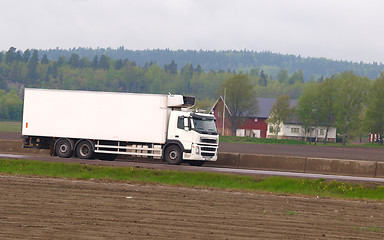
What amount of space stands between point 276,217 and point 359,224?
6.70 feet

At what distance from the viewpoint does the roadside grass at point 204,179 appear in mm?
23203

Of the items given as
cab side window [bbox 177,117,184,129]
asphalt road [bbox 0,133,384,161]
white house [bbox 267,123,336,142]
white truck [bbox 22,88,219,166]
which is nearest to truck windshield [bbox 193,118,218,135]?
white truck [bbox 22,88,219,166]

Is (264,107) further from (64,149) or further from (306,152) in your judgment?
(64,149)

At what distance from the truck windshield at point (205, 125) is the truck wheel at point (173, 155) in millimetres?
1416

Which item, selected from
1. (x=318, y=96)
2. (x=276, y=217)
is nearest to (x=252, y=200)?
(x=276, y=217)

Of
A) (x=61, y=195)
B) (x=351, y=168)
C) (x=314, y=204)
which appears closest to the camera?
(x=61, y=195)

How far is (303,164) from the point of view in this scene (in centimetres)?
3152

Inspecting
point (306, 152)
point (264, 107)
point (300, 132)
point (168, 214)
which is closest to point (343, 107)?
point (300, 132)

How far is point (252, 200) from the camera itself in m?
19.6

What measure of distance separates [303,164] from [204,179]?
8648mm

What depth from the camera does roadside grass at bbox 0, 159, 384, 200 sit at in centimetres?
2320

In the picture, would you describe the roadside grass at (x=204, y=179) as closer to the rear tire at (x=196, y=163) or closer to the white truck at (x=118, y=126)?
the white truck at (x=118, y=126)

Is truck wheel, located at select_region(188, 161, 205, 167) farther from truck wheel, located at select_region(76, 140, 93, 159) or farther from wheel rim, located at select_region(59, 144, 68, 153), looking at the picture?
wheel rim, located at select_region(59, 144, 68, 153)

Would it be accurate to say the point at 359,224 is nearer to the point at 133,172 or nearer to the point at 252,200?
the point at 252,200
